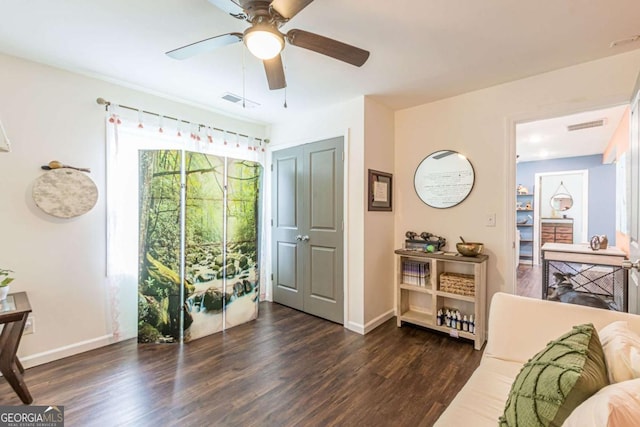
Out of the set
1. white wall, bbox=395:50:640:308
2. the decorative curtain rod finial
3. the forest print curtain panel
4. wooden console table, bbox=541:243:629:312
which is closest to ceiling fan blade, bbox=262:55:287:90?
the forest print curtain panel

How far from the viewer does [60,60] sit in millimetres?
2295

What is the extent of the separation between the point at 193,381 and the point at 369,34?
279 cm

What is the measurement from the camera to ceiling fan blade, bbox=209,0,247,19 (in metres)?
1.36

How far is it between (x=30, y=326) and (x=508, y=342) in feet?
11.1

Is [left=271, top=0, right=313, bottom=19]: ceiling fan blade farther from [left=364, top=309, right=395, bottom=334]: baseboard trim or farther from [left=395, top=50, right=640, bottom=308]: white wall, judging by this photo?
[left=364, top=309, right=395, bottom=334]: baseboard trim

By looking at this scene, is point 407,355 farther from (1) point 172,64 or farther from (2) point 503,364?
(1) point 172,64

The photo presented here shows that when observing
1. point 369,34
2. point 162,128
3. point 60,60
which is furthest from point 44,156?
point 369,34

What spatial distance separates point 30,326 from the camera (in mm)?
2256

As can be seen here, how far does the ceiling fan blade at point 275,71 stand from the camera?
1801 mm

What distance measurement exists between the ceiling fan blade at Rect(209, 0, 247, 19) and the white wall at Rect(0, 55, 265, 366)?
1.90 meters

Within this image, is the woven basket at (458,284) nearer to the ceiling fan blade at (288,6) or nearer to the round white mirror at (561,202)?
the ceiling fan blade at (288,6)

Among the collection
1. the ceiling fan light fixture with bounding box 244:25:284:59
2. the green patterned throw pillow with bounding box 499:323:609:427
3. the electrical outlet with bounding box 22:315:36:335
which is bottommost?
the electrical outlet with bounding box 22:315:36:335

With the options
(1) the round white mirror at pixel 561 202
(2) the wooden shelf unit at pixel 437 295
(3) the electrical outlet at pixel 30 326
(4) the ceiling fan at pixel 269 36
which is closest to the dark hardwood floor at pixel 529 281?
(1) the round white mirror at pixel 561 202

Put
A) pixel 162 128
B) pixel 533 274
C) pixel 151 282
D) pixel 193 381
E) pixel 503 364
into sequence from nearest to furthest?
pixel 503 364 < pixel 193 381 < pixel 151 282 < pixel 162 128 < pixel 533 274
